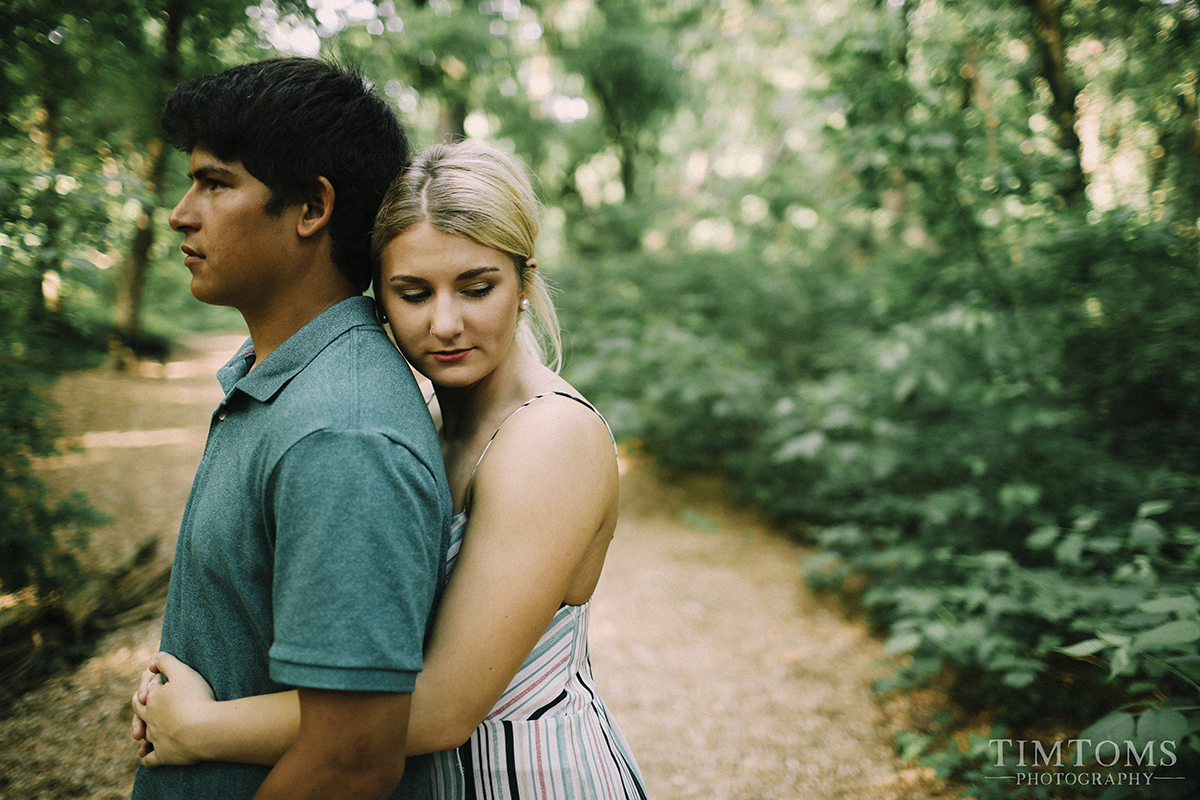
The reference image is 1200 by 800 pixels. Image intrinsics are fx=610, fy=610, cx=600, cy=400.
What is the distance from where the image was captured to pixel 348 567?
90 cm

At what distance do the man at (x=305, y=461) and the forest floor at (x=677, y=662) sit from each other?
195 cm

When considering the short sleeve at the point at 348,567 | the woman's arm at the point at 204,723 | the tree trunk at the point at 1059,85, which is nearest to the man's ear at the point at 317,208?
the short sleeve at the point at 348,567

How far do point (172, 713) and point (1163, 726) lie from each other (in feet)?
8.99

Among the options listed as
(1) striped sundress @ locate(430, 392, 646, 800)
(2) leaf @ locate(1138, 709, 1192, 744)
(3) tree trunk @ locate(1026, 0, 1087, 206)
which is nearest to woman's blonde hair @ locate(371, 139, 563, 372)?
(1) striped sundress @ locate(430, 392, 646, 800)

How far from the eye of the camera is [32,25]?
2.57 metres

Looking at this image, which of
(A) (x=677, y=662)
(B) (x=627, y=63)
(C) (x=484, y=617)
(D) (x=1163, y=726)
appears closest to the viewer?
(C) (x=484, y=617)

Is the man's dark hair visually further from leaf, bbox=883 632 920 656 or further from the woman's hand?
leaf, bbox=883 632 920 656

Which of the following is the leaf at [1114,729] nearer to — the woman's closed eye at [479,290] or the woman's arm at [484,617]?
the woman's arm at [484,617]

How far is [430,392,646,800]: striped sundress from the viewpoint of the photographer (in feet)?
4.16

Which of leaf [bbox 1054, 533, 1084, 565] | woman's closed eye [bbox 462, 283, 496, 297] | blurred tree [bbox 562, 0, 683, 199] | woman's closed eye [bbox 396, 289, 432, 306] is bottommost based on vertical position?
leaf [bbox 1054, 533, 1084, 565]

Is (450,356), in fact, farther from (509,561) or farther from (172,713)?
(172,713)

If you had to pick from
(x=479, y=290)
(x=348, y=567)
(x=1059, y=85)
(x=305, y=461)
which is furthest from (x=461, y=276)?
(x=1059, y=85)

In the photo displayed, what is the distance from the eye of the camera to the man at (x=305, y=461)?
913 mm

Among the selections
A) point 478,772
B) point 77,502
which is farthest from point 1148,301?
point 77,502
